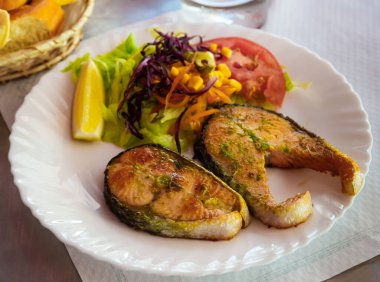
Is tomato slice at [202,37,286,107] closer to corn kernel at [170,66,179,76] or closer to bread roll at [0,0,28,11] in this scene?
corn kernel at [170,66,179,76]

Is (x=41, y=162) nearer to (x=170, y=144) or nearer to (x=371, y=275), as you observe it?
(x=170, y=144)

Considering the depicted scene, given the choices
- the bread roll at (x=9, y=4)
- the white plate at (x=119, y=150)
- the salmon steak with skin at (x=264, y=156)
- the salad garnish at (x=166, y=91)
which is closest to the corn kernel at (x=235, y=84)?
the salad garnish at (x=166, y=91)

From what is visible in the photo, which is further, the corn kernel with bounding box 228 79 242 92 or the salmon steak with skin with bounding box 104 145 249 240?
the corn kernel with bounding box 228 79 242 92

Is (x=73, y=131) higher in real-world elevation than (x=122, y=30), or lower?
lower

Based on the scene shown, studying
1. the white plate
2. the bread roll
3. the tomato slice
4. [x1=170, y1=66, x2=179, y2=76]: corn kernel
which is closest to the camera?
the white plate

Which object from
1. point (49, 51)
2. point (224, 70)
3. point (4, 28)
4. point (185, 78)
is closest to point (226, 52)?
point (224, 70)

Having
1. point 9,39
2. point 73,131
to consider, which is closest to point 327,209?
point 73,131

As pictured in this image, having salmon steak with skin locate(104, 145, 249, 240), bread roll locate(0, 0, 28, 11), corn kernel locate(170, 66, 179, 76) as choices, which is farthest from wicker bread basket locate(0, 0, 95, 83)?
salmon steak with skin locate(104, 145, 249, 240)

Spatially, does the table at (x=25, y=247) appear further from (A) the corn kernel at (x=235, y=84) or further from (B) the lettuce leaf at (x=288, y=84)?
(A) the corn kernel at (x=235, y=84)
